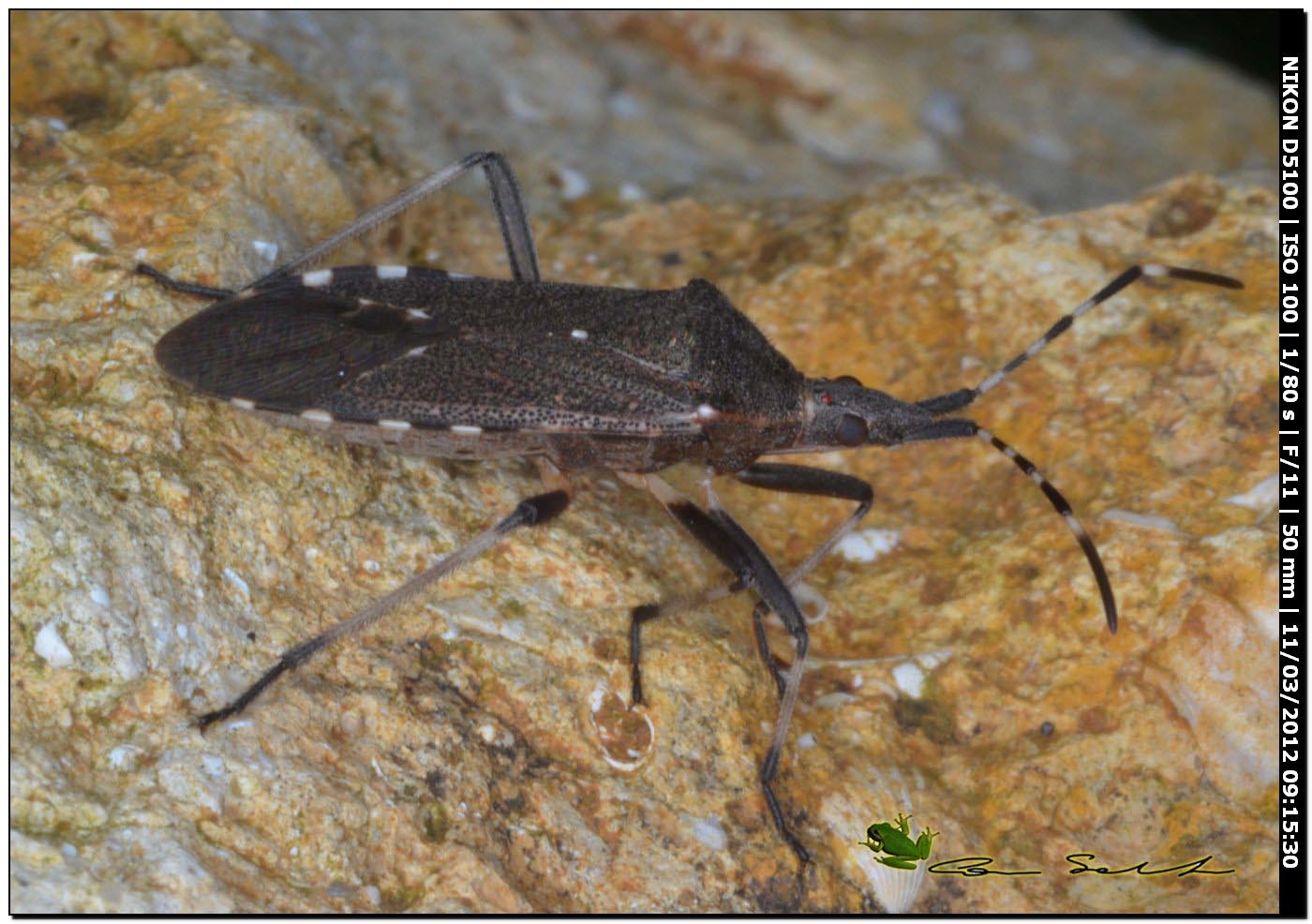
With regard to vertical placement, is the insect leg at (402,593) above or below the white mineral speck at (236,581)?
below

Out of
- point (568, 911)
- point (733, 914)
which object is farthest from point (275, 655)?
point (733, 914)

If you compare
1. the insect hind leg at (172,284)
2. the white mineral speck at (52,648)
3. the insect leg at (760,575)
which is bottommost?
the insect leg at (760,575)

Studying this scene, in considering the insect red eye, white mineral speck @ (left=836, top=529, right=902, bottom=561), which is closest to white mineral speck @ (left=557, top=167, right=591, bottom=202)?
the insect red eye

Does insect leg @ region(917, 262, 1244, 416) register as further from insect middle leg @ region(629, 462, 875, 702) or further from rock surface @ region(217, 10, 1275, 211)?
rock surface @ region(217, 10, 1275, 211)

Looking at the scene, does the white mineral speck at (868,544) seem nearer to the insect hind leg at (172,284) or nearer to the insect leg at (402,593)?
the insect leg at (402,593)

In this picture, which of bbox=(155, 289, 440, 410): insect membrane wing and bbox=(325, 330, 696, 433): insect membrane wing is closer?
bbox=(155, 289, 440, 410): insect membrane wing

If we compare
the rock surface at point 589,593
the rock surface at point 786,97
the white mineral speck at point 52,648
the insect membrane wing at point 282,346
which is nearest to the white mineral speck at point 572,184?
the rock surface at point 786,97

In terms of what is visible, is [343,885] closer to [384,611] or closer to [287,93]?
[384,611]

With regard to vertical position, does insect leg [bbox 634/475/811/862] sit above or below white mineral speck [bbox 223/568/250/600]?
below
